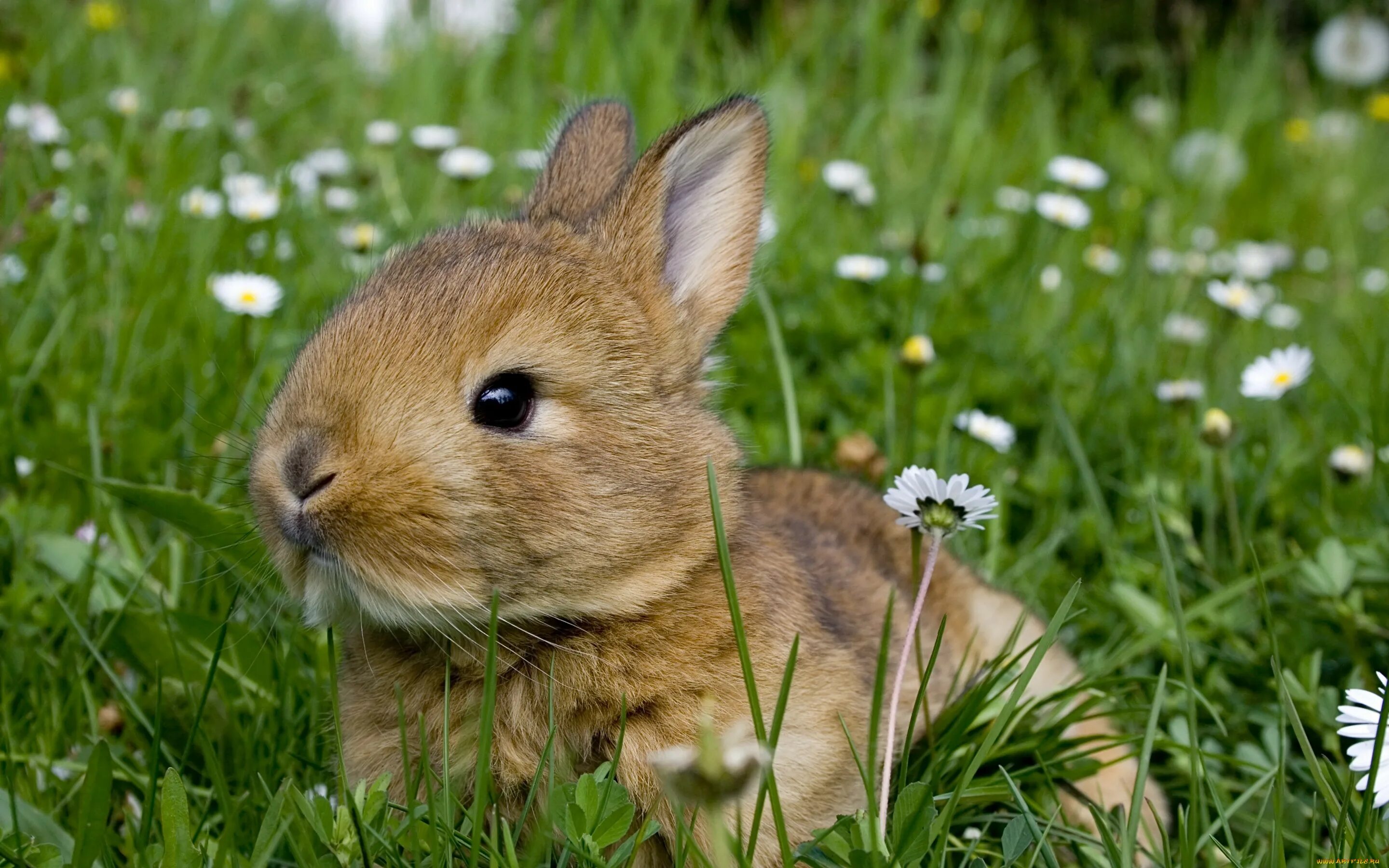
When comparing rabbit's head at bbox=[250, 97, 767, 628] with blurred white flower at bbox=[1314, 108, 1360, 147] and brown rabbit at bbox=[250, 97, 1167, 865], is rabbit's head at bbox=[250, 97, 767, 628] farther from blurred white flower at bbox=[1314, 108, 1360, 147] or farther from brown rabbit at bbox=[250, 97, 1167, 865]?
blurred white flower at bbox=[1314, 108, 1360, 147]

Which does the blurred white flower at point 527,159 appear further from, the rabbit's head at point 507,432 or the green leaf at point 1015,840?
the green leaf at point 1015,840

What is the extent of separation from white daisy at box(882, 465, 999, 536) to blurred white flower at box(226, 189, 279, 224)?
3.01 meters

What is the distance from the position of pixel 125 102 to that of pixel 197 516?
3102mm

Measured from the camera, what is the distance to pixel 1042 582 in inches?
144

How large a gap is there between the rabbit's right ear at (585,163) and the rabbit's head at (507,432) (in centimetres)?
→ 32

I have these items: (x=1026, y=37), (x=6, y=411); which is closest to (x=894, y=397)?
(x=6, y=411)

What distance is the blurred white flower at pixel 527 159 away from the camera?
5309 mm

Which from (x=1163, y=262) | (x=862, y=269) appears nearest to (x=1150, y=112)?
(x=1163, y=262)

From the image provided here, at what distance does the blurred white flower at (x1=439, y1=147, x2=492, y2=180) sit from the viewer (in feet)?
16.2

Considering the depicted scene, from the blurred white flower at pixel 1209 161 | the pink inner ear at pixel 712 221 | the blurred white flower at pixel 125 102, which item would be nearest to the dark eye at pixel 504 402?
the pink inner ear at pixel 712 221

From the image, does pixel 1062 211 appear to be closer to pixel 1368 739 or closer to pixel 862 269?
pixel 862 269

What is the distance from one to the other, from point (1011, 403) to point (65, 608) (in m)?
2.86

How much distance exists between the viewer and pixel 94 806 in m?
2.08

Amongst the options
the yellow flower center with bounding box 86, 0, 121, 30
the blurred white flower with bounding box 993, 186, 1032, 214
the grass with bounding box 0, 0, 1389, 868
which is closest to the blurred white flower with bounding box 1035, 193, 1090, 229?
the grass with bounding box 0, 0, 1389, 868
